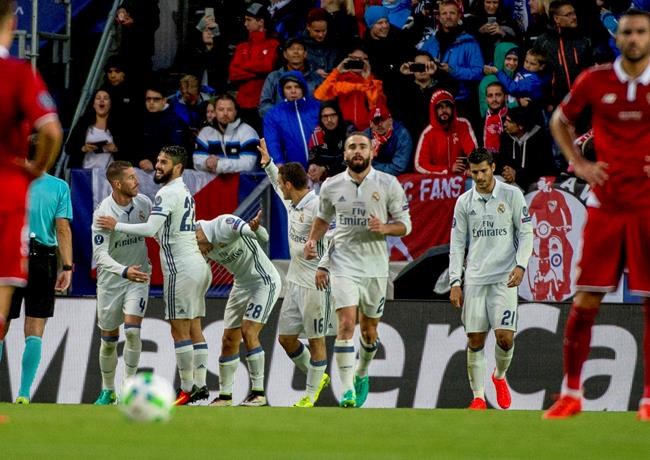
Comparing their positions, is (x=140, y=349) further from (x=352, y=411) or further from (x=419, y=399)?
(x=352, y=411)

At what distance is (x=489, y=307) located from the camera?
1325 cm

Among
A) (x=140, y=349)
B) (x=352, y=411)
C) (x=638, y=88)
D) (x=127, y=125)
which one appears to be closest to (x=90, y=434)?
(x=352, y=411)

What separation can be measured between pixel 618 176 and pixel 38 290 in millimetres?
6802

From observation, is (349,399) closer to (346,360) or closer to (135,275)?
(346,360)

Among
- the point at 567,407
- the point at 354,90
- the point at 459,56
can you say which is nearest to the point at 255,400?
the point at 354,90

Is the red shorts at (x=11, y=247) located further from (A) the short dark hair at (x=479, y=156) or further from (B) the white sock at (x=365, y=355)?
(A) the short dark hair at (x=479, y=156)

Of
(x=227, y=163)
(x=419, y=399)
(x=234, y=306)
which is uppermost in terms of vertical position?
(x=227, y=163)

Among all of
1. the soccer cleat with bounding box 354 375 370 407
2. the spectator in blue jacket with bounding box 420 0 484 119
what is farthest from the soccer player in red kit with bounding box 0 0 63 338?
the spectator in blue jacket with bounding box 420 0 484 119

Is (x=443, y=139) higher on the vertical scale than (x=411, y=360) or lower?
higher

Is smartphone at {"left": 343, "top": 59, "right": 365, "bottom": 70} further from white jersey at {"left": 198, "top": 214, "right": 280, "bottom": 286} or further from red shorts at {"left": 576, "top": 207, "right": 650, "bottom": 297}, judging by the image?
red shorts at {"left": 576, "top": 207, "right": 650, "bottom": 297}

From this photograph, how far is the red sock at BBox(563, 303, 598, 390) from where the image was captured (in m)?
8.21

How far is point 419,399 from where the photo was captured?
14422mm

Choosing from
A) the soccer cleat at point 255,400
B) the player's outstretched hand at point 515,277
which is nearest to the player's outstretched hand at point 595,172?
the player's outstretched hand at point 515,277

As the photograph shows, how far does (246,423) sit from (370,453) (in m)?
1.71
